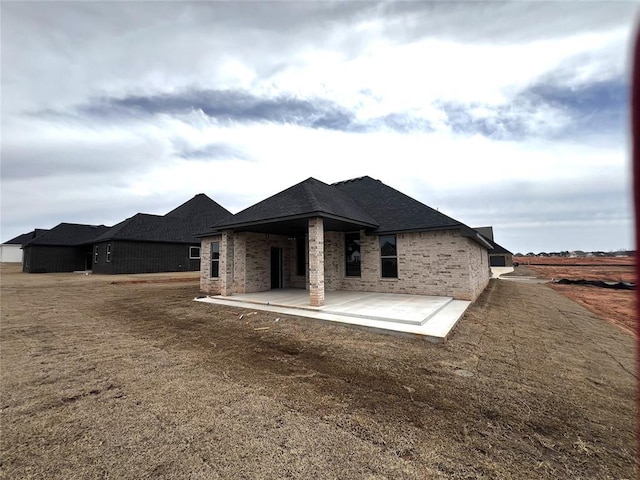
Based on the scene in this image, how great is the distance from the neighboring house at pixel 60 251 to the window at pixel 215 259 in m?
23.6

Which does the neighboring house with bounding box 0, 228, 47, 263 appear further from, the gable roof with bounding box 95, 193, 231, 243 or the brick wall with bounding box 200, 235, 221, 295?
the brick wall with bounding box 200, 235, 221, 295

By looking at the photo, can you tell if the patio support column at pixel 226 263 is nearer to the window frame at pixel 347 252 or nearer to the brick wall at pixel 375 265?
the brick wall at pixel 375 265

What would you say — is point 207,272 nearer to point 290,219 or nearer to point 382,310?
point 290,219

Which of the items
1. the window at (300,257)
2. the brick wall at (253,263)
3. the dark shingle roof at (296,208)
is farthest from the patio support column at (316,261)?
the window at (300,257)

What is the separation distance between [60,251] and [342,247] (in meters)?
35.2

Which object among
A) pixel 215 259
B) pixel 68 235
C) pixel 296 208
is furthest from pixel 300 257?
pixel 68 235

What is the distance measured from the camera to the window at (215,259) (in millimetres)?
13941

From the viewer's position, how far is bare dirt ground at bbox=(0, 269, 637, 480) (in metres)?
2.89

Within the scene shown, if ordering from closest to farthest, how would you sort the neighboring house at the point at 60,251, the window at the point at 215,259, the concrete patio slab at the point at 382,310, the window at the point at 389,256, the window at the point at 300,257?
the concrete patio slab at the point at 382,310, the window at the point at 389,256, the window at the point at 215,259, the window at the point at 300,257, the neighboring house at the point at 60,251

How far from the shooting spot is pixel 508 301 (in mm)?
12422

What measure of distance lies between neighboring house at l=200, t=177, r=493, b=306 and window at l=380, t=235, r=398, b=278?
0.14 feet

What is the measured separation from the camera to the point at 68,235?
33031mm

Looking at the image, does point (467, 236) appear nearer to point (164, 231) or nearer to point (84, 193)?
point (164, 231)

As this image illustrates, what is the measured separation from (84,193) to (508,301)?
43.3 metres
